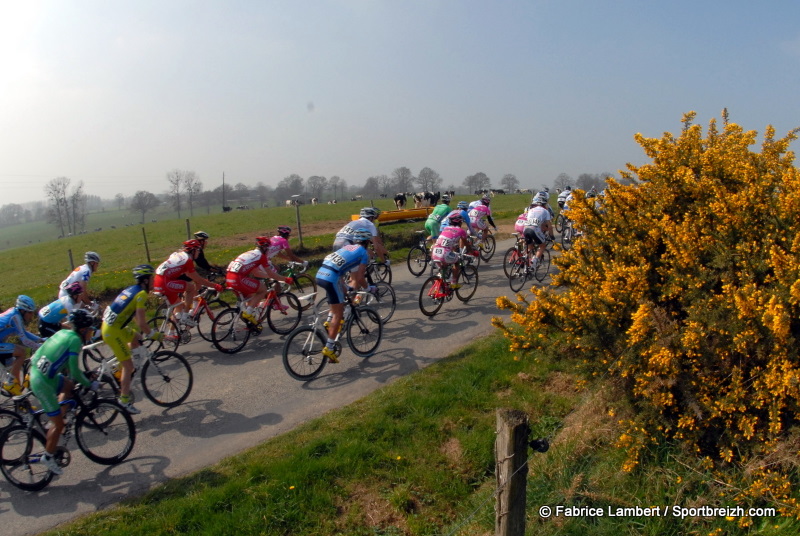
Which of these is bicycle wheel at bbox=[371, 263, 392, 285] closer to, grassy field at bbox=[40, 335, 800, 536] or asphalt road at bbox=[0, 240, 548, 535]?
asphalt road at bbox=[0, 240, 548, 535]

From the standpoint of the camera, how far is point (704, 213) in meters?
4.34

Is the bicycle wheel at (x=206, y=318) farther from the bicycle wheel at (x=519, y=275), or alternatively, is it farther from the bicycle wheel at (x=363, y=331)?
the bicycle wheel at (x=519, y=275)

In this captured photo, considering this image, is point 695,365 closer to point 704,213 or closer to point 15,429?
point 704,213

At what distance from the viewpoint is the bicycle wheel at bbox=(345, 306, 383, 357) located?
26.4 ft

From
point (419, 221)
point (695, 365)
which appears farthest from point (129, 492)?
point (419, 221)

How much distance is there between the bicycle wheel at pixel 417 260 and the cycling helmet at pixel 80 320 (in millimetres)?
9133

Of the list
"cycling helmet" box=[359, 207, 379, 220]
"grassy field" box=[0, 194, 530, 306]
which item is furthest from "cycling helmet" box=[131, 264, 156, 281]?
"grassy field" box=[0, 194, 530, 306]

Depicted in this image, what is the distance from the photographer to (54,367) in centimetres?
532

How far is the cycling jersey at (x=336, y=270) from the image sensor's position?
7.40 m

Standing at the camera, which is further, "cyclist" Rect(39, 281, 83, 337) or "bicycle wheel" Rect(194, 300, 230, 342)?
"bicycle wheel" Rect(194, 300, 230, 342)

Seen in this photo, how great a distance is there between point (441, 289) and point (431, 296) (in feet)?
0.82

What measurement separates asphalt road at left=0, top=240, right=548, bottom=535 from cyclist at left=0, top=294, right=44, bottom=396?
1.56 m

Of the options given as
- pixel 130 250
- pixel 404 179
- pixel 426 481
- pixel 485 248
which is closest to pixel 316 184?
pixel 404 179

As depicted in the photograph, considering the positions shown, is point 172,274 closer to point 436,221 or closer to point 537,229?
point 436,221
